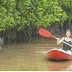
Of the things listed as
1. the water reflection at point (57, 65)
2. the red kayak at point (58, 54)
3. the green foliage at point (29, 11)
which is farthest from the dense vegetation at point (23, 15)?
the water reflection at point (57, 65)

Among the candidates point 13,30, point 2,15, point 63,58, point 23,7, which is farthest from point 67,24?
point 63,58

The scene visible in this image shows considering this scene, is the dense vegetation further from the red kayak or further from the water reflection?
the water reflection

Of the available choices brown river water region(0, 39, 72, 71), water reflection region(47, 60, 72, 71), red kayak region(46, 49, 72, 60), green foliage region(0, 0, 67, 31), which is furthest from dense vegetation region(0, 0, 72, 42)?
water reflection region(47, 60, 72, 71)

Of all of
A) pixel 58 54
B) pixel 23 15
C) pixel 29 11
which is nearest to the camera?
pixel 58 54

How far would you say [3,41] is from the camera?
44.4 ft

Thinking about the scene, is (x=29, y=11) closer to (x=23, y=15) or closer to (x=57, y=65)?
(x=23, y=15)

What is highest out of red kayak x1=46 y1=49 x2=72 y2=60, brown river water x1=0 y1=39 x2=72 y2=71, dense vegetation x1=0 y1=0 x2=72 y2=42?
dense vegetation x1=0 y1=0 x2=72 y2=42

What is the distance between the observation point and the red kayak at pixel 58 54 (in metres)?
8.46

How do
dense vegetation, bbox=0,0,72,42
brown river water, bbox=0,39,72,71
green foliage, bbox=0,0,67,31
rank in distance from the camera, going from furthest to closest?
1. green foliage, bbox=0,0,67,31
2. dense vegetation, bbox=0,0,72,42
3. brown river water, bbox=0,39,72,71

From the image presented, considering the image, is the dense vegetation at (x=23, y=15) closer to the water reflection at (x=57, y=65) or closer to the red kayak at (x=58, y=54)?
the red kayak at (x=58, y=54)

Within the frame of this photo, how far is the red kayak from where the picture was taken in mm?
8461

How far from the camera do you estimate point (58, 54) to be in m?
8.52

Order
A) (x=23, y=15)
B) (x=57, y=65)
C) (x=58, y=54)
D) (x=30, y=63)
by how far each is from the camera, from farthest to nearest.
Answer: (x=23, y=15) → (x=58, y=54) → (x=30, y=63) → (x=57, y=65)

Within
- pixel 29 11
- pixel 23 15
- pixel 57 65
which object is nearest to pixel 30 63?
pixel 57 65
